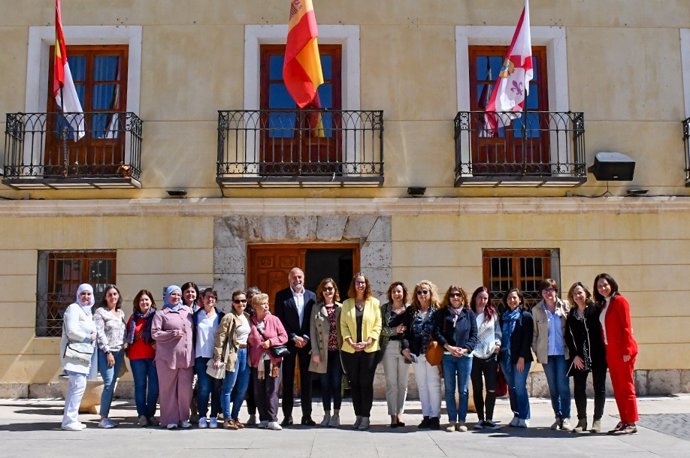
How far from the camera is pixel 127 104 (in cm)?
1113

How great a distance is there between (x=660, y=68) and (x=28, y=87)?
9578 mm

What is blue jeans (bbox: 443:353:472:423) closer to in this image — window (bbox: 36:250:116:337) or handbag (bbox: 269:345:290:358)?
handbag (bbox: 269:345:290:358)

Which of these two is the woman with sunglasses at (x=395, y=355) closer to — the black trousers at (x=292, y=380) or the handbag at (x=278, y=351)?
the black trousers at (x=292, y=380)

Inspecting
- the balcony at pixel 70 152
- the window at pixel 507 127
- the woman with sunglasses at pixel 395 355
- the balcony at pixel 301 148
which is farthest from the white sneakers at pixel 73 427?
the window at pixel 507 127

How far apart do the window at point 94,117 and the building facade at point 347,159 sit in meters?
0.03

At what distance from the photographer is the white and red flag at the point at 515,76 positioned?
1060cm

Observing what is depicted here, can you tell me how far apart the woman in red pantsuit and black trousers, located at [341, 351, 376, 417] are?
2.52m

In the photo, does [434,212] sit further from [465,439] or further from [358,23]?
[465,439]

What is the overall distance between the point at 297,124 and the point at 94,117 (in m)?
3.07

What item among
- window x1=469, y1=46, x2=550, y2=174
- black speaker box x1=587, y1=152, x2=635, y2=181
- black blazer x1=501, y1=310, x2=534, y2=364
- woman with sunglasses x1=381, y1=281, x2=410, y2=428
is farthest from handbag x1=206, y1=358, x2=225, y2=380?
black speaker box x1=587, y1=152, x2=635, y2=181

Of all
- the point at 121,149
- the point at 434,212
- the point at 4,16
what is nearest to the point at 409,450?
the point at 434,212

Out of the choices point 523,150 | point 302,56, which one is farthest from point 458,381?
point 302,56

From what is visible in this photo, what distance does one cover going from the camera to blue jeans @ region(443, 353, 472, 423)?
8156mm

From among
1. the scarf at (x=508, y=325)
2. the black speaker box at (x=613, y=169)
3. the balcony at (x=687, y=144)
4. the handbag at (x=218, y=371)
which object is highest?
the balcony at (x=687, y=144)
